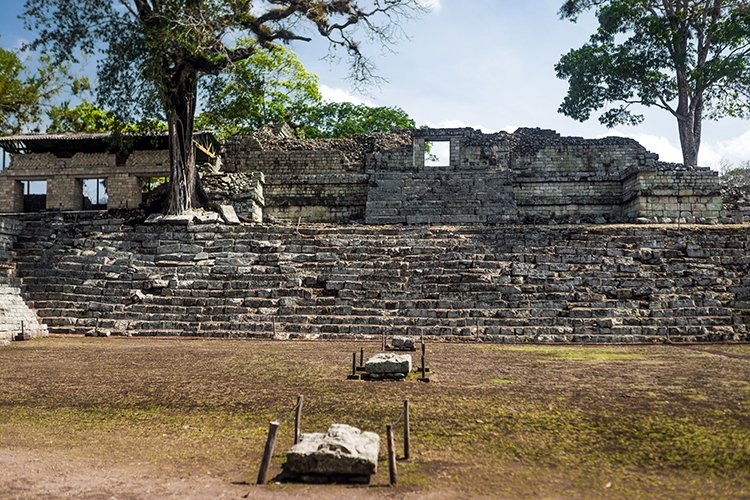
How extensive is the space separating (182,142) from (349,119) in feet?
63.8

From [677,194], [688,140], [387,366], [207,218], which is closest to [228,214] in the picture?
[207,218]

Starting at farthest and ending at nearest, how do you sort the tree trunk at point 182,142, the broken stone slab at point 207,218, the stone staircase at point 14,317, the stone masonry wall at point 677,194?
1. the stone masonry wall at point 677,194
2. the tree trunk at point 182,142
3. the broken stone slab at point 207,218
4. the stone staircase at point 14,317

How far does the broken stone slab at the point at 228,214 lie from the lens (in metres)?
16.1

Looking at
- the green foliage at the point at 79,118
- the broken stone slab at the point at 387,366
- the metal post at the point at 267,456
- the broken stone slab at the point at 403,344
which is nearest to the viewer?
the metal post at the point at 267,456

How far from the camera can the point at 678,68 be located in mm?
24219

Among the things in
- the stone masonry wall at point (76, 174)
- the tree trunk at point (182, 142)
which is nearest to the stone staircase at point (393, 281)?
the tree trunk at point (182, 142)

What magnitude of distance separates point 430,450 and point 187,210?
14.3 metres

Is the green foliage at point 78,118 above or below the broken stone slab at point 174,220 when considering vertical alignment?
above

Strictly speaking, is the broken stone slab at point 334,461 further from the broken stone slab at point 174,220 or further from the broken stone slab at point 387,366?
the broken stone slab at point 174,220

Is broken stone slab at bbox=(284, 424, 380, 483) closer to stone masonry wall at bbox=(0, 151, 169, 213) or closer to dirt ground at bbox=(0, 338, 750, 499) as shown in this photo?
dirt ground at bbox=(0, 338, 750, 499)

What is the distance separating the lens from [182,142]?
17406 millimetres

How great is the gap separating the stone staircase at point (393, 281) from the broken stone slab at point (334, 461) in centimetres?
677

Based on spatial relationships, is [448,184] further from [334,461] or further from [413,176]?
[334,461]

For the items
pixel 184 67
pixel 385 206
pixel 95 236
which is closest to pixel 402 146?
pixel 385 206
